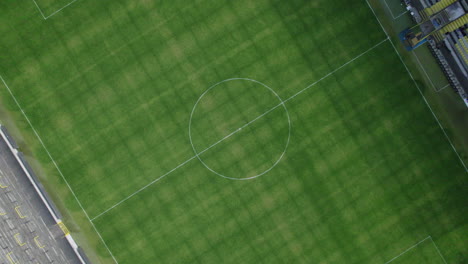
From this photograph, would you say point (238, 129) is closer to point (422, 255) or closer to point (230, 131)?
point (230, 131)

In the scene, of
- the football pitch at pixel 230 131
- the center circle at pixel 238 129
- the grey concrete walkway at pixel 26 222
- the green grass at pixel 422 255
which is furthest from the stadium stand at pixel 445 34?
the grey concrete walkway at pixel 26 222

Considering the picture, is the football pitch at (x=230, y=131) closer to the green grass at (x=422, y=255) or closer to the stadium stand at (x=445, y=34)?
the green grass at (x=422, y=255)

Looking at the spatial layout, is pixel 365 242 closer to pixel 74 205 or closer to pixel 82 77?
pixel 74 205

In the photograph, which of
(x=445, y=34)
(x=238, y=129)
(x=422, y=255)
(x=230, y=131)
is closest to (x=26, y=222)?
(x=230, y=131)

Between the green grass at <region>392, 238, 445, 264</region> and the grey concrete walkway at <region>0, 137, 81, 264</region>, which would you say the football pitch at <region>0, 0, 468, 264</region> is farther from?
the grey concrete walkway at <region>0, 137, 81, 264</region>

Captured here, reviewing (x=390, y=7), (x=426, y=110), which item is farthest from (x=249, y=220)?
(x=390, y=7)
